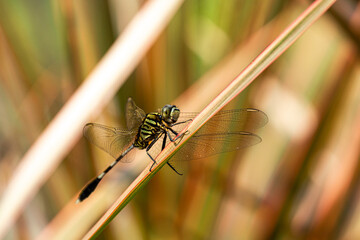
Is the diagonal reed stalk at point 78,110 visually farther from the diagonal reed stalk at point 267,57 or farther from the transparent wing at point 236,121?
the diagonal reed stalk at point 267,57

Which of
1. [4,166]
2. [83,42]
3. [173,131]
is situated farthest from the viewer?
[4,166]

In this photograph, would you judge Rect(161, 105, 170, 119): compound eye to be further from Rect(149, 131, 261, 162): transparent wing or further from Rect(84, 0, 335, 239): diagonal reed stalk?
Rect(84, 0, 335, 239): diagonal reed stalk

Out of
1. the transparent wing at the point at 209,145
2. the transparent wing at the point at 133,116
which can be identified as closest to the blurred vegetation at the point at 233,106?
the transparent wing at the point at 133,116

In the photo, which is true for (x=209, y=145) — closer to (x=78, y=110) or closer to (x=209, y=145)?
(x=209, y=145)

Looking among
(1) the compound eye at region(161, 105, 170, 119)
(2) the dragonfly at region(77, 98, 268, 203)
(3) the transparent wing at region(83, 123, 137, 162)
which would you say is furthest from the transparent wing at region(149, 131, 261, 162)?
(3) the transparent wing at region(83, 123, 137, 162)

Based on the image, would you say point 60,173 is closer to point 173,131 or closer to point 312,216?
point 173,131

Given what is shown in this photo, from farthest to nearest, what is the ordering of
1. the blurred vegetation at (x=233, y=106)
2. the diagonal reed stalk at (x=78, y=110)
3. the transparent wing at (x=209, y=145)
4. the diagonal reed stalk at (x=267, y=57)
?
the blurred vegetation at (x=233, y=106), the transparent wing at (x=209, y=145), the diagonal reed stalk at (x=78, y=110), the diagonal reed stalk at (x=267, y=57)

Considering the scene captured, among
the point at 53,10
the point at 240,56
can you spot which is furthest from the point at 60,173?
the point at 240,56
